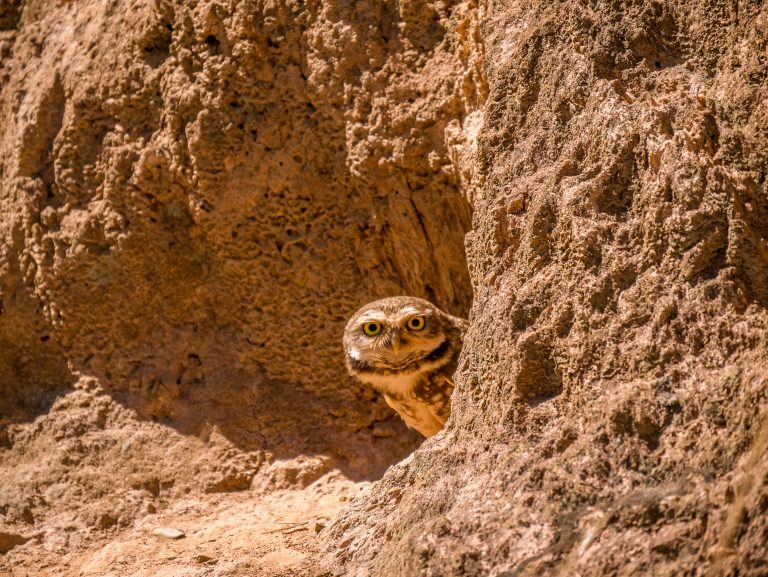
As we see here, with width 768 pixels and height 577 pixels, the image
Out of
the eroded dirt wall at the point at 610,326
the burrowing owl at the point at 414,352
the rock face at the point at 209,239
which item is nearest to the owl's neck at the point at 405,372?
the burrowing owl at the point at 414,352

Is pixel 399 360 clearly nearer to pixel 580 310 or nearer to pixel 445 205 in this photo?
pixel 445 205

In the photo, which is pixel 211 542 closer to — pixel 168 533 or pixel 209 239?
pixel 168 533

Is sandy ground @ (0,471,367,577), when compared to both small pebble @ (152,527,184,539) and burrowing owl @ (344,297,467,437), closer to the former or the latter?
small pebble @ (152,527,184,539)

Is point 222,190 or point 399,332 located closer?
point 399,332

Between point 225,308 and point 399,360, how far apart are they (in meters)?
1.00

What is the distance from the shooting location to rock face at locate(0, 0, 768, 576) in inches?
80.0

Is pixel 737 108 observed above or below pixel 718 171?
above

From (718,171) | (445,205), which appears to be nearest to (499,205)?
(718,171)

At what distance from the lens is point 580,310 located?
7.34 ft

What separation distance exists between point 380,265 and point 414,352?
54 cm

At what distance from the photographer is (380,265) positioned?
14.3 ft

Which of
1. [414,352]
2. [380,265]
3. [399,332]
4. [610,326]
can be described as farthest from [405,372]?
[610,326]

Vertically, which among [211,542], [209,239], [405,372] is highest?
[209,239]

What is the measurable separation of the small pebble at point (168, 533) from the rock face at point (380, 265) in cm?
9
